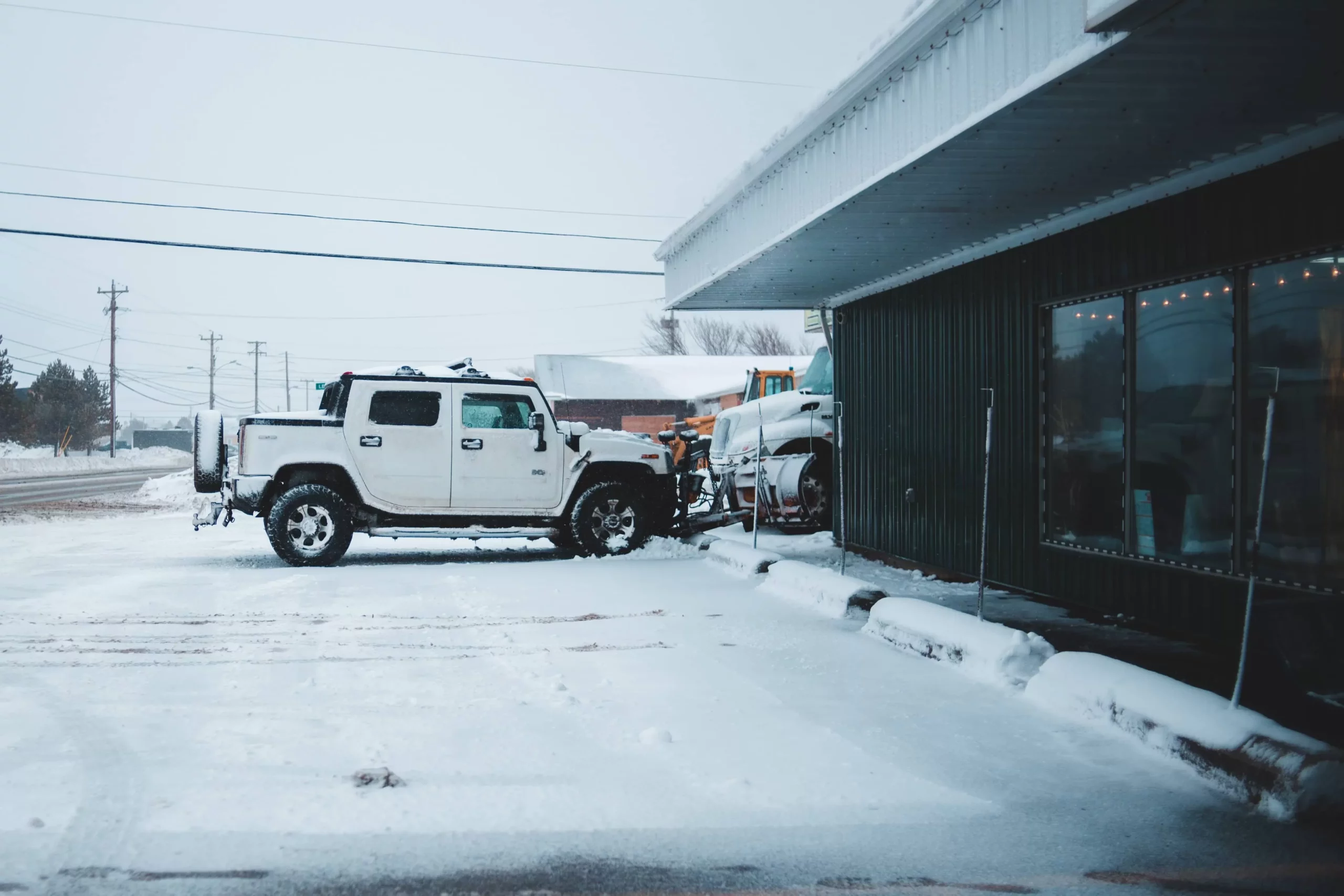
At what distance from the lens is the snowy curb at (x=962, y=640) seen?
6.46 meters

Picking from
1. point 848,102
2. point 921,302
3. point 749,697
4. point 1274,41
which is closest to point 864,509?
point 921,302

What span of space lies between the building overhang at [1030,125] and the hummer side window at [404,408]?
4102mm

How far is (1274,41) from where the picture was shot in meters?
4.96

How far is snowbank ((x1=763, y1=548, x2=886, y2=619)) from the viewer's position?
8.77m

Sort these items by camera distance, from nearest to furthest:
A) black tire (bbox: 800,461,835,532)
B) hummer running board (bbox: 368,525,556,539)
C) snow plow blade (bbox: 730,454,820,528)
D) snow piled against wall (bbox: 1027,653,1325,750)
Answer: snow piled against wall (bbox: 1027,653,1325,750) < hummer running board (bbox: 368,525,556,539) < snow plow blade (bbox: 730,454,820,528) < black tire (bbox: 800,461,835,532)

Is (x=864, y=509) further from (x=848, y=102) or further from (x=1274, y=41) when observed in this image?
(x=1274, y=41)

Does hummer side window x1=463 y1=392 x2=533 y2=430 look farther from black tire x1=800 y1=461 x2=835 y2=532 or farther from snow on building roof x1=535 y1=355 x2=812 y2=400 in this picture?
snow on building roof x1=535 y1=355 x2=812 y2=400

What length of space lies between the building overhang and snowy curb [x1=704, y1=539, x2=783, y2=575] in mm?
3133

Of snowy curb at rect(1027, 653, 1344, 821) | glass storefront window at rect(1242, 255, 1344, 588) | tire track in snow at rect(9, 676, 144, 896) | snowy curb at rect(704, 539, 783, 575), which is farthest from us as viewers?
snowy curb at rect(704, 539, 783, 575)

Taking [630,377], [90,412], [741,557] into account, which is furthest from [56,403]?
[741,557]

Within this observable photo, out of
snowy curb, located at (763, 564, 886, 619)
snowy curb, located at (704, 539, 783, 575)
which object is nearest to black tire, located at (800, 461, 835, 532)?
snowy curb, located at (704, 539, 783, 575)

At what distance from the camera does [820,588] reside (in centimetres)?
934

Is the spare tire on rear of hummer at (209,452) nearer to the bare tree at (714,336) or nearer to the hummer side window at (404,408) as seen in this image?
the hummer side window at (404,408)

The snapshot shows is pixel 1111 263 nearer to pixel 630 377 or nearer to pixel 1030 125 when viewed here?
pixel 1030 125
